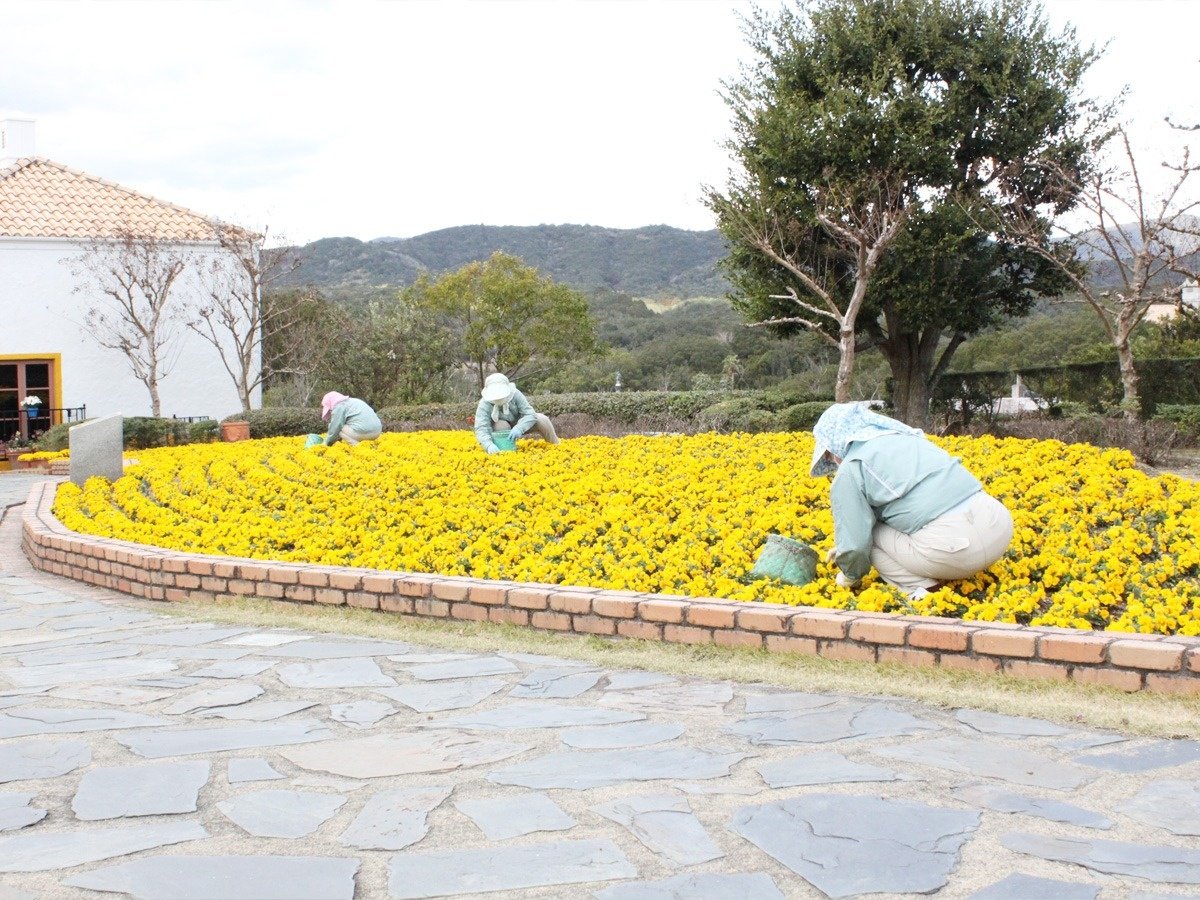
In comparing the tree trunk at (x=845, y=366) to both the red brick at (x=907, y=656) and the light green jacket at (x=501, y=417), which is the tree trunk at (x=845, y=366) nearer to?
the light green jacket at (x=501, y=417)

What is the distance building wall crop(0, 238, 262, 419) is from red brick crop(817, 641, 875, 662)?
74.0 ft

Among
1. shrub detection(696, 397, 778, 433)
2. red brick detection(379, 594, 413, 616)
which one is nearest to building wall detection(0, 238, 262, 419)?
shrub detection(696, 397, 778, 433)

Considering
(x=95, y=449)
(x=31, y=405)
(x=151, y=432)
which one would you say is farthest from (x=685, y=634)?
(x=31, y=405)

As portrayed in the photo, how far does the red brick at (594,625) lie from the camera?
5.81 metres

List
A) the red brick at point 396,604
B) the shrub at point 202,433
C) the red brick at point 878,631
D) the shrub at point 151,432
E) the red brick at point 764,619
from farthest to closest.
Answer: the shrub at point 202,433, the shrub at point 151,432, the red brick at point 396,604, the red brick at point 764,619, the red brick at point 878,631

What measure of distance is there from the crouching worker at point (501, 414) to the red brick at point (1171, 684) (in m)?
7.76

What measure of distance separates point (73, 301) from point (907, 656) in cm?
2457

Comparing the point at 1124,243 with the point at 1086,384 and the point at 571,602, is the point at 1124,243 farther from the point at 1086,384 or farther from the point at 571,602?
the point at 571,602

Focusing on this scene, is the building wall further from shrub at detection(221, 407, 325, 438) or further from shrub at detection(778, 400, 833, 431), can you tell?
shrub at detection(778, 400, 833, 431)

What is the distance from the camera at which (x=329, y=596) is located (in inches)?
271

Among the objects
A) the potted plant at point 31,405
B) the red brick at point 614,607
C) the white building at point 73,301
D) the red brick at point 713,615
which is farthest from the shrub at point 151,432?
the red brick at point 713,615

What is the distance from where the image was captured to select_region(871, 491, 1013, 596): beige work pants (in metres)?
5.51

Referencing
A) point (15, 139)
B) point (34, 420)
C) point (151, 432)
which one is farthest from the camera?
point (15, 139)

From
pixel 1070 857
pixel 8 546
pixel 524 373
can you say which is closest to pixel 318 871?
pixel 1070 857
